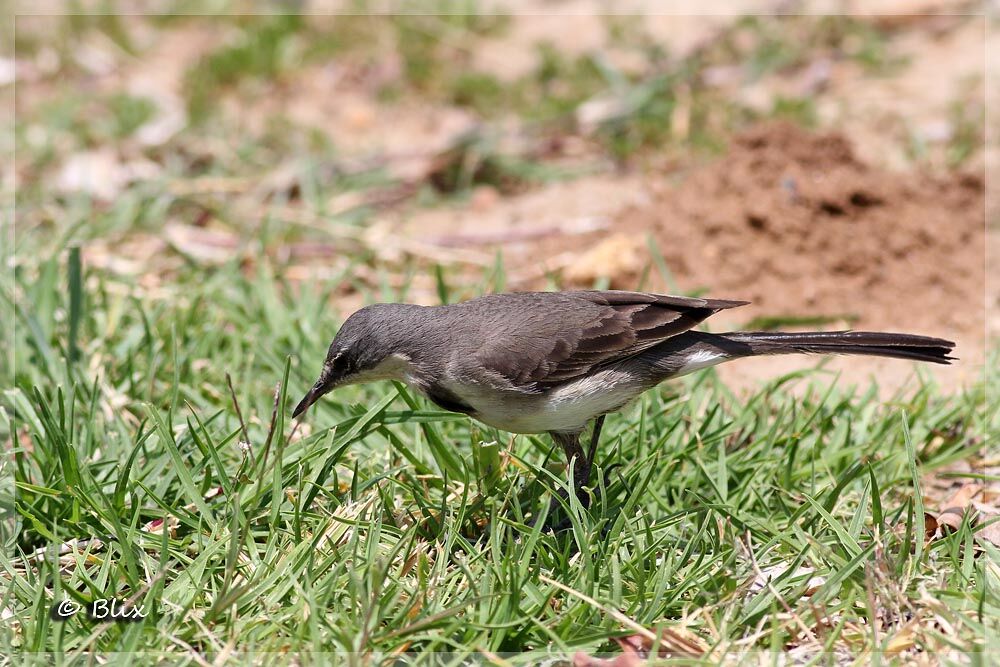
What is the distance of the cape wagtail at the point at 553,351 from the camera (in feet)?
14.1

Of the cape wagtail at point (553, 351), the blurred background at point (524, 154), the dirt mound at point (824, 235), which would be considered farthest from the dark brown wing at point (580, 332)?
the dirt mound at point (824, 235)

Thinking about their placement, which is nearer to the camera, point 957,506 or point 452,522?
point 452,522

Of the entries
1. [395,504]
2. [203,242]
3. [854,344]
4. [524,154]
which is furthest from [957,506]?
[203,242]

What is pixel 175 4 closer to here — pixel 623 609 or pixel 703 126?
pixel 703 126

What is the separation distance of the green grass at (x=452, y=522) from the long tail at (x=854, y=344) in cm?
40

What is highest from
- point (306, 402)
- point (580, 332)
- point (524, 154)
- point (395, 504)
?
point (524, 154)

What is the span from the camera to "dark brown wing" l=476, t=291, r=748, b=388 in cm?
433

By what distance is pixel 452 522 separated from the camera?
417 centimetres

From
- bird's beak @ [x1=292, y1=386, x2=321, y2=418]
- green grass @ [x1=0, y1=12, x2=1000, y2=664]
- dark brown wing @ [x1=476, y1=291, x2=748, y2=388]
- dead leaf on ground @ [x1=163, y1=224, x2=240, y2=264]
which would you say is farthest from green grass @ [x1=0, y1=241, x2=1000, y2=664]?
dead leaf on ground @ [x1=163, y1=224, x2=240, y2=264]

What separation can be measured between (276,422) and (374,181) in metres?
4.04

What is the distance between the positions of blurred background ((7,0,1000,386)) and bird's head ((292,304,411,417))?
1.23 meters

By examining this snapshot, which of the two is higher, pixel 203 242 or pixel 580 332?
pixel 580 332

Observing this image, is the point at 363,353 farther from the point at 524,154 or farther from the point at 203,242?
the point at 524,154

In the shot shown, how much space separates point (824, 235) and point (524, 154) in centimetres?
262
